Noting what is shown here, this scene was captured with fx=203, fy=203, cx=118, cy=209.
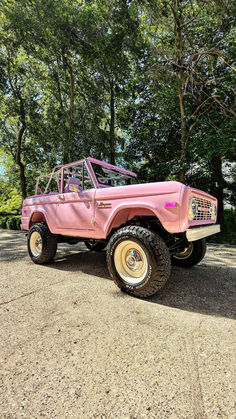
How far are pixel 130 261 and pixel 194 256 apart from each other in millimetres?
1482

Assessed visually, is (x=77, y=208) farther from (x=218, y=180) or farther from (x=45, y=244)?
(x=218, y=180)

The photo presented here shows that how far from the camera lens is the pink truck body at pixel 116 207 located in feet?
7.61

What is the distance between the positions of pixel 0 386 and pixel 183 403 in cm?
107

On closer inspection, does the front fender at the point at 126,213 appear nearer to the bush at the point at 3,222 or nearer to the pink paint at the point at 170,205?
the pink paint at the point at 170,205

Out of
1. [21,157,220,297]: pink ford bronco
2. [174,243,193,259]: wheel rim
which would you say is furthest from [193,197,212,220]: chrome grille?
[174,243,193,259]: wheel rim

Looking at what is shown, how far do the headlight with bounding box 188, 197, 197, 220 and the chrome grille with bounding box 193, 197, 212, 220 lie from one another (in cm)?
7

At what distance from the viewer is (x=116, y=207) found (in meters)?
2.77

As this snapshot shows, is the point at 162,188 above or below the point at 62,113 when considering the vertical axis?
below

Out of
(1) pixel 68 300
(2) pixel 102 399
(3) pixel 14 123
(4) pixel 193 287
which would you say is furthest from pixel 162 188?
(3) pixel 14 123

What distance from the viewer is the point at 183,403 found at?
1104 millimetres

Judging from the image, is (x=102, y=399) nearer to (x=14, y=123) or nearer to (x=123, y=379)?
(x=123, y=379)

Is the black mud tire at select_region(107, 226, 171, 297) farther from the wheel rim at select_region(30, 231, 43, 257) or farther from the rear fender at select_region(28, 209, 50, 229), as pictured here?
the rear fender at select_region(28, 209, 50, 229)

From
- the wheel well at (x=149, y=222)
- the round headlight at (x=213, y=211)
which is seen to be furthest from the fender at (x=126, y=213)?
the round headlight at (x=213, y=211)

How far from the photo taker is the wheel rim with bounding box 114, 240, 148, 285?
2.55 meters
